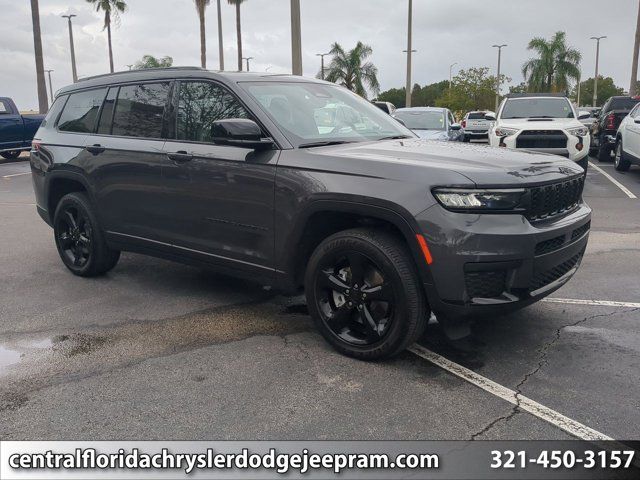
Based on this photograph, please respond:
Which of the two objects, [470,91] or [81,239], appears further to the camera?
[470,91]

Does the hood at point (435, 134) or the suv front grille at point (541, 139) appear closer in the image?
the suv front grille at point (541, 139)

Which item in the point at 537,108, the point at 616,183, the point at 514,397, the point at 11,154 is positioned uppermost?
the point at 537,108

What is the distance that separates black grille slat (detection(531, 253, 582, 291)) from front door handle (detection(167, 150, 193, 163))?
255 centimetres

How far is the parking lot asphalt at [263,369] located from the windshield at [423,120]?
9.05m

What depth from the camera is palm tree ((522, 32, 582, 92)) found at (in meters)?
55.5

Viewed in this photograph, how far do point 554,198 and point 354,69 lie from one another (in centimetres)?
4717

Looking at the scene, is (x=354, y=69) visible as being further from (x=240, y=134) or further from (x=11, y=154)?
(x=240, y=134)

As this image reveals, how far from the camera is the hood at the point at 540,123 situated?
11.7m

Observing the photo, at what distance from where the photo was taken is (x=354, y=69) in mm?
49031

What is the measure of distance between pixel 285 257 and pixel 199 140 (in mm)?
1199

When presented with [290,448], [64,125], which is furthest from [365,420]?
[64,125]

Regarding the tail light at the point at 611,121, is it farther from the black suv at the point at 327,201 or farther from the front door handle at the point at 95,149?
the front door handle at the point at 95,149

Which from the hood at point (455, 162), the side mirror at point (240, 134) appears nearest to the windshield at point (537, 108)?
the hood at point (455, 162)

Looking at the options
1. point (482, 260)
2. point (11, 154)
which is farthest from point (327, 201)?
point (11, 154)
